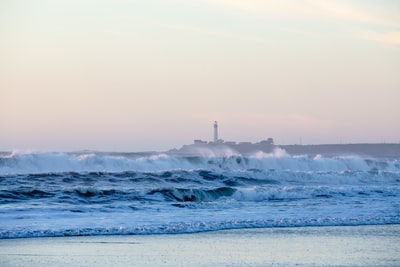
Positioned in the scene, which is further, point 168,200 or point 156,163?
point 156,163

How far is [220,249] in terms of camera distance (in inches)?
545

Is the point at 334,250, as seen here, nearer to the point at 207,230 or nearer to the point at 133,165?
the point at 207,230

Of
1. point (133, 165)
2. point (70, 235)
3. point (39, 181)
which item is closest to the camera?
point (70, 235)

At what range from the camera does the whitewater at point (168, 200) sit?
1755 cm

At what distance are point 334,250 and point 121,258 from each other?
3.60 m

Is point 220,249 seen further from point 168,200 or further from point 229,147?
point 229,147

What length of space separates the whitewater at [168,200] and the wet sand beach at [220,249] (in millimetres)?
1083

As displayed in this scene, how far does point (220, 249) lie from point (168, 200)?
12.1m

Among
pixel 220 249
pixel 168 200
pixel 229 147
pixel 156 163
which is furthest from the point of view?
pixel 229 147

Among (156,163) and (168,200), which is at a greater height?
(156,163)

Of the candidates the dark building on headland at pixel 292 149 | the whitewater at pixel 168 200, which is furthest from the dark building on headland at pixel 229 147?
the whitewater at pixel 168 200

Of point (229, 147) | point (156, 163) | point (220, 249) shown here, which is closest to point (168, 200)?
point (220, 249)

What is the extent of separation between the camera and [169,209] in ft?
70.5

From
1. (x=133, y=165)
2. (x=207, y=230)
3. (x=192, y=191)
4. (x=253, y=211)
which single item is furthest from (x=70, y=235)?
(x=133, y=165)
